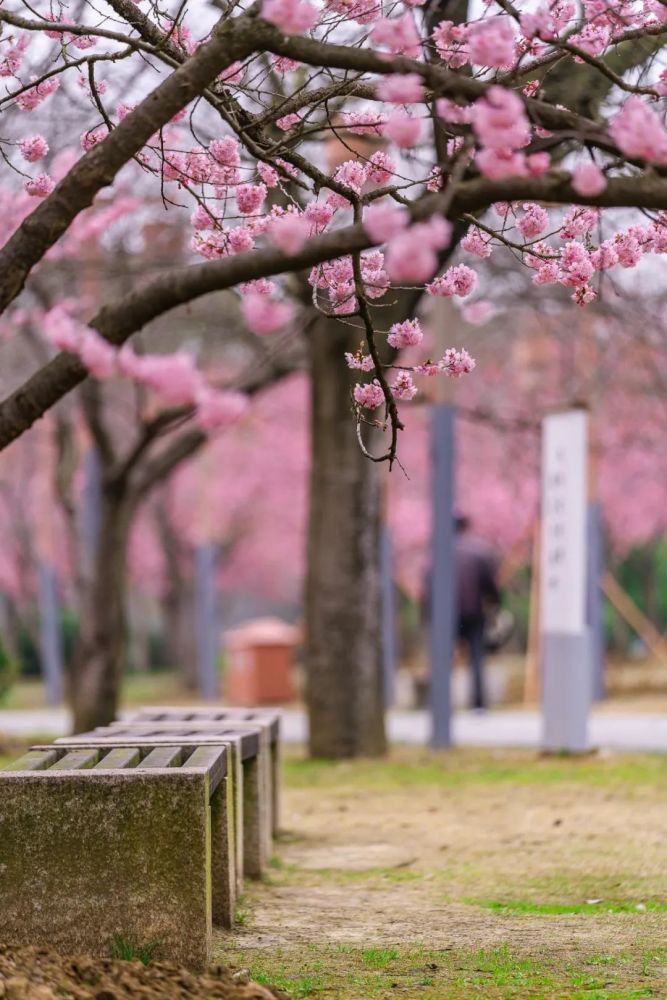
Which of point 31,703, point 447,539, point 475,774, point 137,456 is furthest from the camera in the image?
point 31,703

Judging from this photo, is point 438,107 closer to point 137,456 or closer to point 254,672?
point 137,456

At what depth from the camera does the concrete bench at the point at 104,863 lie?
15.0ft

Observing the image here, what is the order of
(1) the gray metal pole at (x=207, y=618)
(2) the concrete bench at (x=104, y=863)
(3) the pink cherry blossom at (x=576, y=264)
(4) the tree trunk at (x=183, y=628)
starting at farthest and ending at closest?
(4) the tree trunk at (x=183, y=628), (1) the gray metal pole at (x=207, y=618), (3) the pink cherry blossom at (x=576, y=264), (2) the concrete bench at (x=104, y=863)

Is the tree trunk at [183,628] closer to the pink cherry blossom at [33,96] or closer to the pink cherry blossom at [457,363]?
the pink cherry blossom at [33,96]

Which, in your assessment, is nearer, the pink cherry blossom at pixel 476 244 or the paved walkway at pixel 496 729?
the pink cherry blossom at pixel 476 244

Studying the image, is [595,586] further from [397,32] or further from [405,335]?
[397,32]

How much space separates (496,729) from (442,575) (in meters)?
3.09

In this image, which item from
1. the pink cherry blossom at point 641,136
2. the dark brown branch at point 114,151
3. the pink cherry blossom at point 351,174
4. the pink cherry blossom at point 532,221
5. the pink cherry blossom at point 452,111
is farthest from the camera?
the pink cherry blossom at point 351,174

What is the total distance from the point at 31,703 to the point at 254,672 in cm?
560

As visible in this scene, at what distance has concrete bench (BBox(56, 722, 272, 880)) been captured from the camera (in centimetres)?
600

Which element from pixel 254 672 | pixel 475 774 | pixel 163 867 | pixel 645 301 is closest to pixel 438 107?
pixel 163 867

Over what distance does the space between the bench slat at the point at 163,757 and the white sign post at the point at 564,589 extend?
6813mm

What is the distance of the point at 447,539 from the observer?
12.6 m

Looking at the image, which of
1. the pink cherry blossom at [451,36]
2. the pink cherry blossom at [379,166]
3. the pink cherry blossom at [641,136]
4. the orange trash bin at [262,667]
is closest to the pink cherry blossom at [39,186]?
the pink cherry blossom at [379,166]
